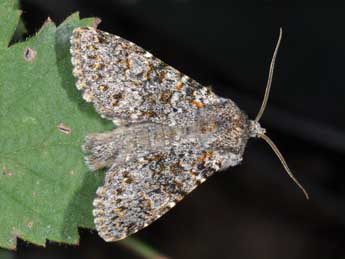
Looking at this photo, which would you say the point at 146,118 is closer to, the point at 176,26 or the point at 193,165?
the point at 193,165

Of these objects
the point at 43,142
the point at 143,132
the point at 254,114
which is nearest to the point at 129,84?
the point at 143,132

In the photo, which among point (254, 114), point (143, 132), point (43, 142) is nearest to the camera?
point (43, 142)

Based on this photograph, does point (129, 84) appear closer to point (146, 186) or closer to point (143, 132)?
point (143, 132)

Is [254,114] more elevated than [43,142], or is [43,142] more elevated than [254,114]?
[43,142]

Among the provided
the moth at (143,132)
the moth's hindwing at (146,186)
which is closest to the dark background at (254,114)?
the moth at (143,132)

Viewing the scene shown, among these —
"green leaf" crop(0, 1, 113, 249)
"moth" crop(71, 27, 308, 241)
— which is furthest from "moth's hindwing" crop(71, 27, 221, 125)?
"green leaf" crop(0, 1, 113, 249)

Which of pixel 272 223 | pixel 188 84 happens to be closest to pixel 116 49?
pixel 188 84
